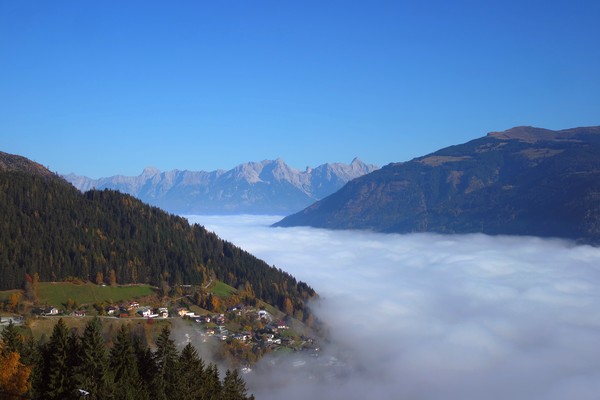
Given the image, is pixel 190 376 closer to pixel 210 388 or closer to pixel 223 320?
pixel 210 388

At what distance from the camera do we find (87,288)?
13162 cm

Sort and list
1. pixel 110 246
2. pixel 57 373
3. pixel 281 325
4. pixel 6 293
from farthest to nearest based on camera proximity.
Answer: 1. pixel 110 246
2. pixel 281 325
3. pixel 6 293
4. pixel 57 373

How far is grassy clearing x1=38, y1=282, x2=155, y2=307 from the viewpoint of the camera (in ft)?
402

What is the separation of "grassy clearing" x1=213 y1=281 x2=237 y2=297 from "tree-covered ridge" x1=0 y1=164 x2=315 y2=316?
11.6 ft

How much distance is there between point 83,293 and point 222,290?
134ft

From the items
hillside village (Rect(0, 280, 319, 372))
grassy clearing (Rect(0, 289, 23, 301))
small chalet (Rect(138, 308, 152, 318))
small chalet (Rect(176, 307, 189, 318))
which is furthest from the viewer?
small chalet (Rect(176, 307, 189, 318))

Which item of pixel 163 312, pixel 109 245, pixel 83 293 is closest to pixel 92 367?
pixel 163 312

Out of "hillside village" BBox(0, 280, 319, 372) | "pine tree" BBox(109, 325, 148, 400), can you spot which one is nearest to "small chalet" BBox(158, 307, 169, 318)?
"hillside village" BBox(0, 280, 319, 372)

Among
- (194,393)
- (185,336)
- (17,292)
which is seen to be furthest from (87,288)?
(194,393)

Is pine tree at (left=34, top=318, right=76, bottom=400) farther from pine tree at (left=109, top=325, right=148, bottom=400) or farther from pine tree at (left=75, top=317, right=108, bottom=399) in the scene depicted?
pine tree at (left=109, top=325, right=148, bottom=400)

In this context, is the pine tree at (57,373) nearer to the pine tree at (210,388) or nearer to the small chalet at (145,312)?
the pine tree at (210,388)

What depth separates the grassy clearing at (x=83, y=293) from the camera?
402 feet

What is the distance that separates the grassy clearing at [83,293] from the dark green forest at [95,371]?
236 ft

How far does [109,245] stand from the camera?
508 feet
